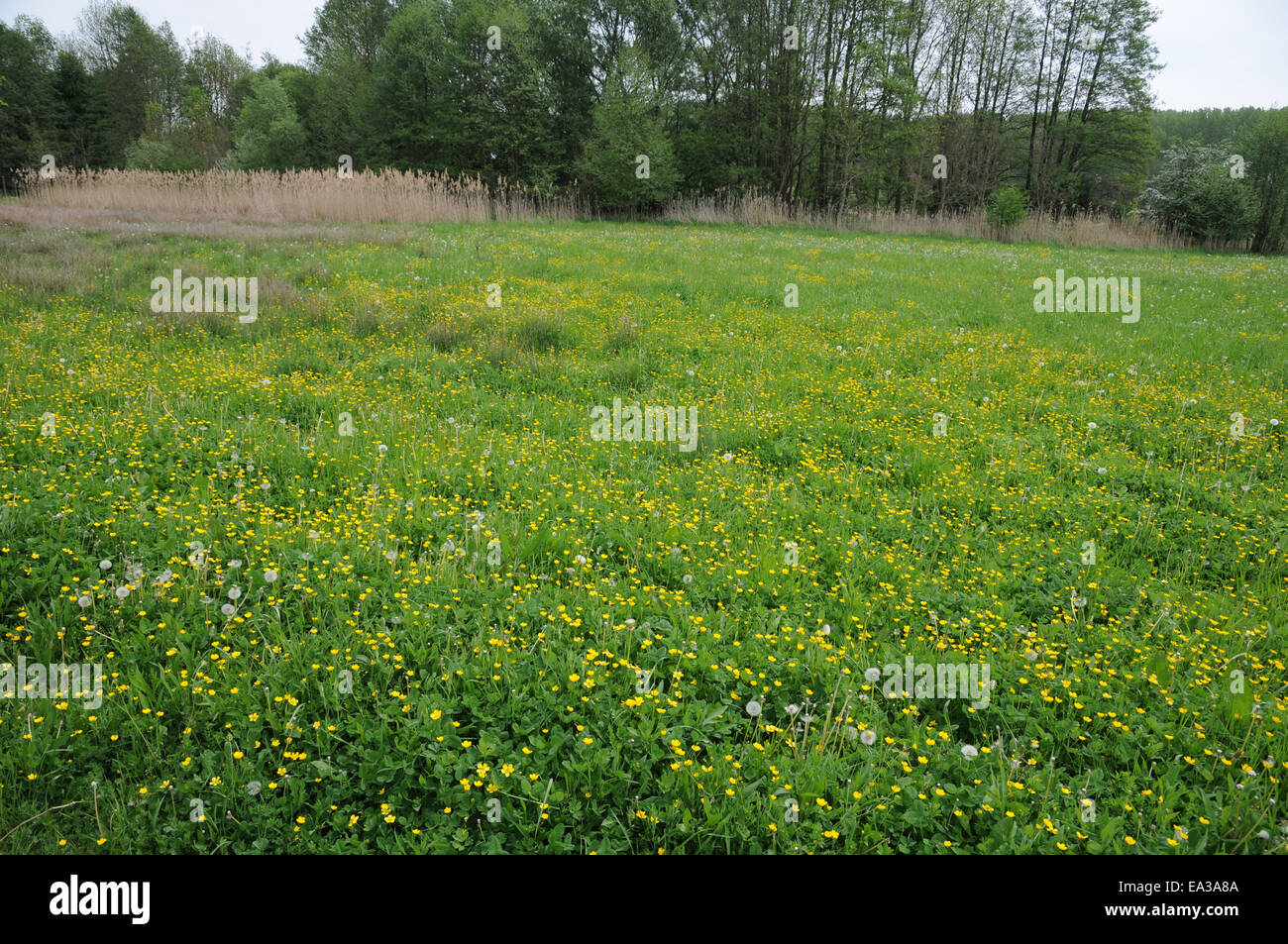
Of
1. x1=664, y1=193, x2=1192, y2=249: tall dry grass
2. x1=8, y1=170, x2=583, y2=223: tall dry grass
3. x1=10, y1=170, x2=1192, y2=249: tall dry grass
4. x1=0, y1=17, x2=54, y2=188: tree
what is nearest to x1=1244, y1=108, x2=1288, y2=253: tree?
x1=664, y1=193, x2=1192, y2=249: tall dry grass

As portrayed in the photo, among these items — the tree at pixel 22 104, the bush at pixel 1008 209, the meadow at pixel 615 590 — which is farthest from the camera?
the tree at pixel 22 104

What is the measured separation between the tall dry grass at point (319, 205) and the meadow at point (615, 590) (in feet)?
40.1

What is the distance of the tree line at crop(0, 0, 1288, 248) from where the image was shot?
36.8 meters

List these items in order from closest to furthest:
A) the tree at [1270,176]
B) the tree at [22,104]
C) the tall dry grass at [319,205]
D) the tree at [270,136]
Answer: the tall dry grass at [319,205] < the tree at [1270,176] < the tree at [270,136] < the tree at [22,104]

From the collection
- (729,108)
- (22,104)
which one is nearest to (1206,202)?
(729,108)

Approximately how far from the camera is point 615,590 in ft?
14.2

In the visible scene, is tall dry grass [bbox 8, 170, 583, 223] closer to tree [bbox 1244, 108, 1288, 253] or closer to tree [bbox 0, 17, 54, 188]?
tree [bbox 0, 17, 54, 188]

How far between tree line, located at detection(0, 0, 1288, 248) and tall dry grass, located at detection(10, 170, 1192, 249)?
28.0ft

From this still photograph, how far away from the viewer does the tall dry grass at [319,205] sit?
19516 millimetres

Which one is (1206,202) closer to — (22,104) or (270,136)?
(270,136)

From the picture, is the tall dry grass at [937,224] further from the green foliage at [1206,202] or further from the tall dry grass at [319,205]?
the green foliage at [1206,202]

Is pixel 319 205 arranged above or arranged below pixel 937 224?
below

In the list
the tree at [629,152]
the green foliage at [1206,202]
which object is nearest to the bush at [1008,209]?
the green foliage at [1206,202]

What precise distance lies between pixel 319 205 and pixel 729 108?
2792cm
